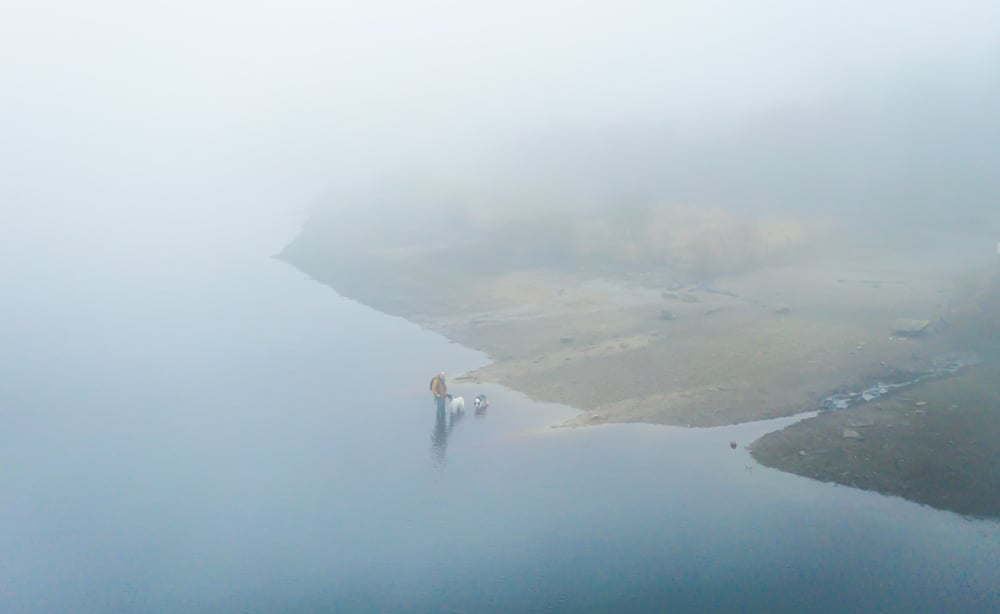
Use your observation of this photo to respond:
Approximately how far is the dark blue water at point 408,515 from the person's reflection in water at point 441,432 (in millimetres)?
98

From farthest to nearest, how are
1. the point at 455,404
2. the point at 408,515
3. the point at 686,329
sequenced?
the point at 686,329, the point at 455,404, the point at 408,515

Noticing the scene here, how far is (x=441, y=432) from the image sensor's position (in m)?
19.4

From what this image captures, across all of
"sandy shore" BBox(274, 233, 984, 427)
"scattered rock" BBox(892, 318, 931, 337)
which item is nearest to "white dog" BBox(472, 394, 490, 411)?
"sandy shore" BBox(274, 233, 984, 427)

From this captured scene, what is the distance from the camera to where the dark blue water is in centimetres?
1221

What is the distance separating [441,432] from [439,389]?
1148mm

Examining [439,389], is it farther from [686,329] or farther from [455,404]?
[686,329]

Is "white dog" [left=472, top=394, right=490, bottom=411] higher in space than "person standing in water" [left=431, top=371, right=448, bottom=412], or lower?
lower

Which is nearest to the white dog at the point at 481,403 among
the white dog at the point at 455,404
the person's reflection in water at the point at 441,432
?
the white dog at the point at 455,404

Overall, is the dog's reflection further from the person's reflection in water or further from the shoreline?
the shoreline

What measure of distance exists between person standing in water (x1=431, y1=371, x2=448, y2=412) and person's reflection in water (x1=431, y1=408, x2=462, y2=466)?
0.15 meters

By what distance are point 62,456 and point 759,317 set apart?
21.5 metres

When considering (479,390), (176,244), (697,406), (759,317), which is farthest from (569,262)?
(176,244)

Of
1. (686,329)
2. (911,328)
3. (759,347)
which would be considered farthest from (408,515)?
(911,328)

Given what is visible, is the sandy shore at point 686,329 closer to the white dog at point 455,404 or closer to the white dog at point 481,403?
the white dog at point 481,403
